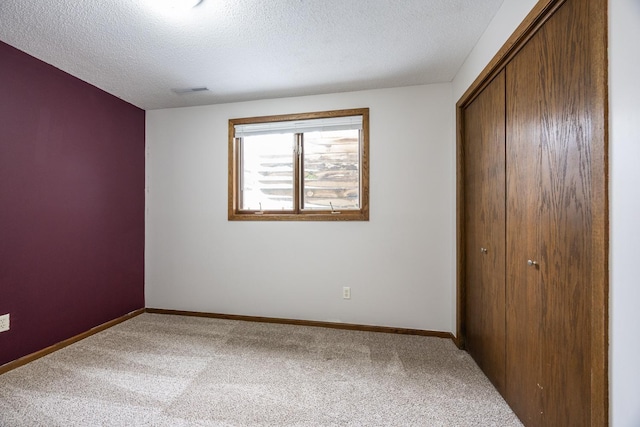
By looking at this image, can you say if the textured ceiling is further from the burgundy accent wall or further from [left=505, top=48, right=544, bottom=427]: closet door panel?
[left=505, top=48, right=544, bottom=427]: closet door panel

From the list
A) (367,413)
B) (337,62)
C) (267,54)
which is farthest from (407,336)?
(267,54)

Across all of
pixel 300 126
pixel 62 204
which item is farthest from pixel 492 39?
pixel 62 204

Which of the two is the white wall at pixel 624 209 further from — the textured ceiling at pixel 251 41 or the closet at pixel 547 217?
the textured ceiling at pixel 251 41

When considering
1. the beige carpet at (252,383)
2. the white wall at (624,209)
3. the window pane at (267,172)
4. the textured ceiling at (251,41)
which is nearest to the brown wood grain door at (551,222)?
the white wall at (624,209)

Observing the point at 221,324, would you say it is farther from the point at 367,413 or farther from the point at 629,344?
the point at 629,344

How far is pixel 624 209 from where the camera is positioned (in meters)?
0.85

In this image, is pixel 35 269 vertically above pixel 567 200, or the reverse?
pixel 567 200

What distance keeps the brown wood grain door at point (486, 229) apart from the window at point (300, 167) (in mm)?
929

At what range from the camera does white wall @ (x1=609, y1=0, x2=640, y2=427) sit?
2.65 feet

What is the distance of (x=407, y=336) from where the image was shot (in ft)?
8.66

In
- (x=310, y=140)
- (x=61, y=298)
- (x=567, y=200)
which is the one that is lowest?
(x=61, y=298)

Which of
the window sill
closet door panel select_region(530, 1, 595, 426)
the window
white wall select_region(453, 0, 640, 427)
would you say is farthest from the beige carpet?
the window

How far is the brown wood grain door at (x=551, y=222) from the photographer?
104cm

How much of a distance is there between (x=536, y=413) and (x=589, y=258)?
0.87 metres
